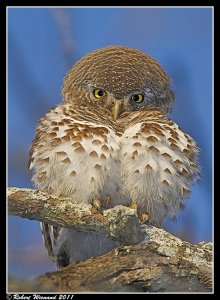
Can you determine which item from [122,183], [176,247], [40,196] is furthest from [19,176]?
[176,247]

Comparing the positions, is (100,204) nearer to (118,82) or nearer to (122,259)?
(122,259)

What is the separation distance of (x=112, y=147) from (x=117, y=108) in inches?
10.3

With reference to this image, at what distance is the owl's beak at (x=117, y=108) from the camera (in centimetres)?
260

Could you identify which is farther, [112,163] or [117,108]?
[117,108]

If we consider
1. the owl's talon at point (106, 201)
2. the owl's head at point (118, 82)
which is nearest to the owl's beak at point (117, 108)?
the owl's head at point (118, 82)

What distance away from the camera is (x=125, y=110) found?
2637 millimetres

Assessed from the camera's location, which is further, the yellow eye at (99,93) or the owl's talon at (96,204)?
the yellow eye at (99,93)

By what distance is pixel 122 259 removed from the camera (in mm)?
2277

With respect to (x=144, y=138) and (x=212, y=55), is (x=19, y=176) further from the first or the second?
(x=212, y=55)

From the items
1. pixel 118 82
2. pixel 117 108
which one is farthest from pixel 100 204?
pixel 118 82

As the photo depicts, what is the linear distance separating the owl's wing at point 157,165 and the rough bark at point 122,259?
0.13 meters

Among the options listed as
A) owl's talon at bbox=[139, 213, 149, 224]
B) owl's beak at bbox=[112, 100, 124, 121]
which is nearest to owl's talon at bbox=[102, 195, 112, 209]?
owl's talon at bbox=[139, 213, 149, 224]

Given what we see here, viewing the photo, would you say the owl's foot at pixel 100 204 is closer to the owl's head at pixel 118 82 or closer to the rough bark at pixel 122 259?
the rough bark at pixel 122 259
